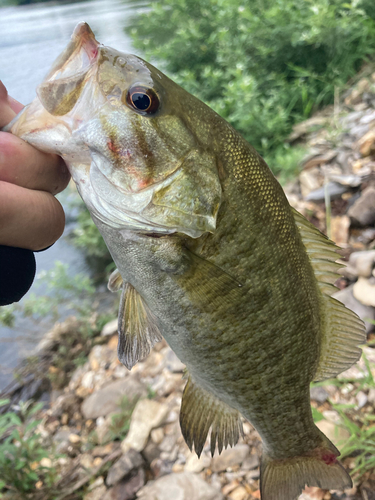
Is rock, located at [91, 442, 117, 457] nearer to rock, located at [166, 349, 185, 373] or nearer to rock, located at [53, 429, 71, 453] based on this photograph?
rock, located at [53, 429, 71, 453]

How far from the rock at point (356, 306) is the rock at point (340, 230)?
1.74 ft

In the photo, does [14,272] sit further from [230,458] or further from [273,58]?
[273,58]

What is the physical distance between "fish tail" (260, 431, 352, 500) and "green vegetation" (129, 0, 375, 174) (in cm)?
337

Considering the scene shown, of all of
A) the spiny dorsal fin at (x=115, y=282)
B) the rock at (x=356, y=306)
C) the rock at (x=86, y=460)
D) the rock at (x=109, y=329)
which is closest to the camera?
the spiny dorsal fin at (x=115, y=282)

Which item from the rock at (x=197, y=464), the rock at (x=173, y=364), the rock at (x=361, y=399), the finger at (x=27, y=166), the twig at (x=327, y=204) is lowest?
the rock at (x=173, y=364)

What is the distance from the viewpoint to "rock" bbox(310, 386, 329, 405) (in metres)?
2.13

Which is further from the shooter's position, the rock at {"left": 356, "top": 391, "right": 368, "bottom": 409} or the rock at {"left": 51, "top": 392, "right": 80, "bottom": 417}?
the rock at {"left": 51, "top": 392, "right": 80, "bottom": 417}

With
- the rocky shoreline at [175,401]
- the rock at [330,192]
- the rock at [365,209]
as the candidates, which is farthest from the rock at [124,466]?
the rock at [330,192]

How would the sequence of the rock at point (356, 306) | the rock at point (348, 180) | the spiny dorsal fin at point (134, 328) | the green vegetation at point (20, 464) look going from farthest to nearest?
the rock at point (348, 180)
the rock at point (356, 306)
the green vegetation at point (20, 464)
the spiny dorsal fin at point (134, 328)

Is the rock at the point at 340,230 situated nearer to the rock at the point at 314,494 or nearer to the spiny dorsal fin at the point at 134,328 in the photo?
the rock at the point at 314,494

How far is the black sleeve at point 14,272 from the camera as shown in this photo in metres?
1.00

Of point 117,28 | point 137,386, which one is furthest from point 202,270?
point 117,28

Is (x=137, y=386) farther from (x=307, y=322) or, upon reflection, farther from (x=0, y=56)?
(x=0, y=56)

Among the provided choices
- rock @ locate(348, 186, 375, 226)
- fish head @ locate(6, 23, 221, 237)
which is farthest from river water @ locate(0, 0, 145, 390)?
rock @ locate(348, 186, 375, 226)
